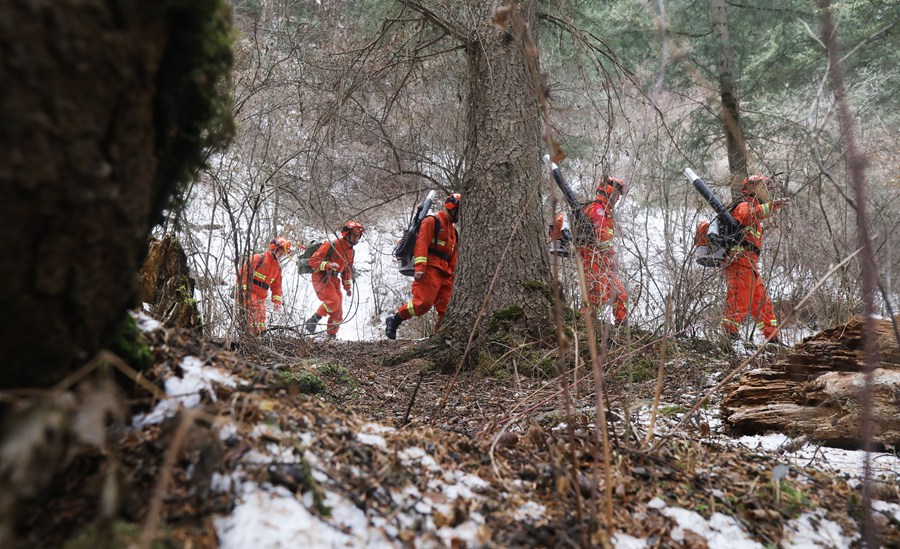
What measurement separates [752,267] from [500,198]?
7.48 feet

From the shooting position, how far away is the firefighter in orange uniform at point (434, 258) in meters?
6.93

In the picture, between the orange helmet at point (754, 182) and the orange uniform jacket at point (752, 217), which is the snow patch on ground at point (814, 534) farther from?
the orange helmet at point (754, 182)

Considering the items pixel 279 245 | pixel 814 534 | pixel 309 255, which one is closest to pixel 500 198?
pixel 814 534

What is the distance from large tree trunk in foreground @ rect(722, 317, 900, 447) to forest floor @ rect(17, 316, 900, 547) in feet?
1.78

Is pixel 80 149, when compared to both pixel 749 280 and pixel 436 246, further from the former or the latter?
pixel 436 246

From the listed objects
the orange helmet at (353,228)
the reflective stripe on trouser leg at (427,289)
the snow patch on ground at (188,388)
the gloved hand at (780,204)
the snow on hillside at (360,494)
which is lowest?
the snow on hillside at (360,494)

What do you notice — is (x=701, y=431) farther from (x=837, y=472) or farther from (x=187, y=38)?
(x=187, y=38)

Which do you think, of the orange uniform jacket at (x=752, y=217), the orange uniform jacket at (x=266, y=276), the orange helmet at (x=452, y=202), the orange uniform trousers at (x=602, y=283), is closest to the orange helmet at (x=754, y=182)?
the orange uniform jacket at (x=752, y=217)

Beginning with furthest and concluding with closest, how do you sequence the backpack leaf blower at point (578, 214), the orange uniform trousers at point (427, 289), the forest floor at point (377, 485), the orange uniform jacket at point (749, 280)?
the orange uniform trousers at point (427, 289)
the orange uniform jacket at point (749, 280)
the backpack leaf blower at point (578, 214)
the forest floor at point (377, 485)

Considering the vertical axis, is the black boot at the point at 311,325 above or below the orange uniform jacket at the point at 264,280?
below

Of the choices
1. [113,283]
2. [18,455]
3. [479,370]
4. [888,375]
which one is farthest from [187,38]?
[479,370]

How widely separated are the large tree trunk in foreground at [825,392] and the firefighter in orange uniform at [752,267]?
1.52m

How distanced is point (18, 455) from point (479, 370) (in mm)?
4108

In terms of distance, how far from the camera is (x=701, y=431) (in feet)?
8.40
